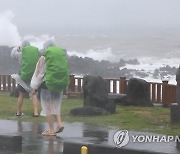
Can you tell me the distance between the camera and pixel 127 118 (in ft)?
49.3

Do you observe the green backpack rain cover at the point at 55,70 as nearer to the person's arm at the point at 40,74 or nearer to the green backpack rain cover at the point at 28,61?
the person's arm at the point at 40,74

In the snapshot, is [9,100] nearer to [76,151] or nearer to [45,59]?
[45,59]

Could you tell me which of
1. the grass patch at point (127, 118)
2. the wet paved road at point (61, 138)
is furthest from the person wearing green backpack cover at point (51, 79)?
the grass patch at point (127, 118)

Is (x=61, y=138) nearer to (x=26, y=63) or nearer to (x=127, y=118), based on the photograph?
(x=26, y=63)

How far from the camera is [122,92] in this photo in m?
20.2

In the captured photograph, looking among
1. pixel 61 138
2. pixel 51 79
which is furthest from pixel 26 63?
pixel 61 138

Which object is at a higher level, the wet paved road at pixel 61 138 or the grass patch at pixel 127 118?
the grass patch at pixel 127 118

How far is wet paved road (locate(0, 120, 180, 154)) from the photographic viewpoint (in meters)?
10.2

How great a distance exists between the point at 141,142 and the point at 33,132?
3.22m

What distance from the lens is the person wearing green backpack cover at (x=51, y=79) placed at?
1213cm

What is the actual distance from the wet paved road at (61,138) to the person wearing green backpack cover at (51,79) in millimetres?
398

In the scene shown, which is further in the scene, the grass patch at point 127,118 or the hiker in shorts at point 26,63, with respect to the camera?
the hiker in shorts at point 26,63

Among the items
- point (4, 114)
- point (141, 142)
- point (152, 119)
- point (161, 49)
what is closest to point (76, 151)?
point (141, 142)

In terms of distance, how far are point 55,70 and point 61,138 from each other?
1308mm
